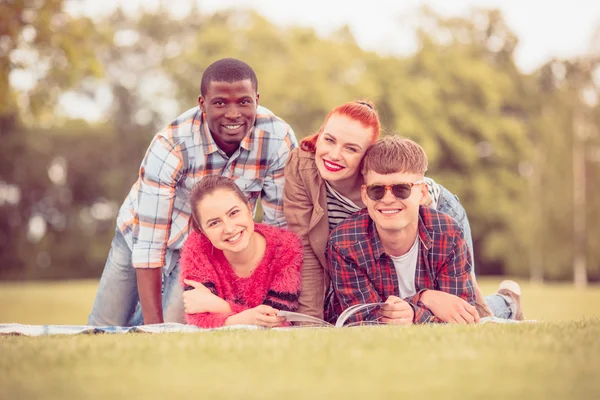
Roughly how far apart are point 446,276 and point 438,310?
282 mm

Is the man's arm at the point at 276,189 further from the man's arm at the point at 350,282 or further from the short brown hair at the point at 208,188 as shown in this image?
the man's arm at the point at 350,282

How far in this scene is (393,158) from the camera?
4770 millimetres

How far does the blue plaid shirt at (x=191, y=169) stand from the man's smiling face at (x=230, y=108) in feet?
0.49

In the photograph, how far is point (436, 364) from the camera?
2.71 m

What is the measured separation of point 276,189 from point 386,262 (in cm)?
106

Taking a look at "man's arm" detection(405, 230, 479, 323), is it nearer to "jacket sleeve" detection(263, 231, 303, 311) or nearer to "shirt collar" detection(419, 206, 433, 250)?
"shirt collar" detection(419, 206, 433, 250)

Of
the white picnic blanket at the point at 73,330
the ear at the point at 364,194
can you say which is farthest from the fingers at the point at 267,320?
the ear at the point at 364,194

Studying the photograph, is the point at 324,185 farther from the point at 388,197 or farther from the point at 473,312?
the point at 473,312

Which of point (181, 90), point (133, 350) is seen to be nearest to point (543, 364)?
point (133, 350)

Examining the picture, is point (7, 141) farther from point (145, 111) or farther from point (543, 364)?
point (543, 364)

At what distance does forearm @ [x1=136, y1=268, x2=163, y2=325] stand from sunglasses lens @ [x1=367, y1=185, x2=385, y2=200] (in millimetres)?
1718

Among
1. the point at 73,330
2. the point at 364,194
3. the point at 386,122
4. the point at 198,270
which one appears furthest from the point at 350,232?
the point at 386,122

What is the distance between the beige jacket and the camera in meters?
4.98

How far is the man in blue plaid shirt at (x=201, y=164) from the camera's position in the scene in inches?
200
